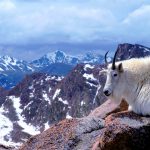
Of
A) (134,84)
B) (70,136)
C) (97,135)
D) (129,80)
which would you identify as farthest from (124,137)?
(129,80)

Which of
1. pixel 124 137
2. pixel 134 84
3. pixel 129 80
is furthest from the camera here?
pixel 129 80

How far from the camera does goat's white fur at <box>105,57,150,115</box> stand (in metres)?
19.5

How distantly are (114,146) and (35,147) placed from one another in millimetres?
3420

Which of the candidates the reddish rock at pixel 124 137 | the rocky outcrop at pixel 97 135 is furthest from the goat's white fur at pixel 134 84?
the reddish rock at pixel 124 137

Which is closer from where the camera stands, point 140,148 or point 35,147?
point 140,148

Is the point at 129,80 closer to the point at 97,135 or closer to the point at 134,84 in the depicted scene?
the point at 134,84

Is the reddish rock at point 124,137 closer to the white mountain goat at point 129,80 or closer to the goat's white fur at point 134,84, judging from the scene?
the goat's white fur at point 134,84

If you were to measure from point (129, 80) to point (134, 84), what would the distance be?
32 centimetres

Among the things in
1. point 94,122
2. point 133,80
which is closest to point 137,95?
point 133,80

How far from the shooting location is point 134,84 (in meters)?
20.4

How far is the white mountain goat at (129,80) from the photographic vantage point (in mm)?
19984

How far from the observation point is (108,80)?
2105cm

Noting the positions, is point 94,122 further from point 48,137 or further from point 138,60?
point 138,60

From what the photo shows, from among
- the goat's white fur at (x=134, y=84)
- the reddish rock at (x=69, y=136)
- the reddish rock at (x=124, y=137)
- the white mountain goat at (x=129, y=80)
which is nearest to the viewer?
the reddish rock at (x=124, y=137)
